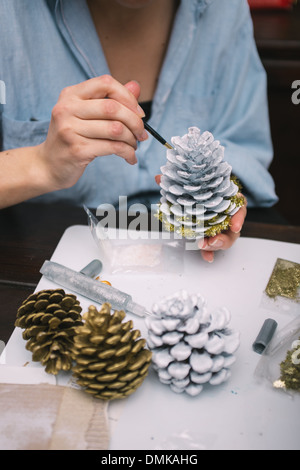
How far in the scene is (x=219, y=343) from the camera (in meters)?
0.47

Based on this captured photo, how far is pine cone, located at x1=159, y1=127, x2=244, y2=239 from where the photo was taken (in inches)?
22.2

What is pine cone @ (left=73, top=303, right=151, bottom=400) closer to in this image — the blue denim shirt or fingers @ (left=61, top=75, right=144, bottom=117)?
fingers @ (left=61, top=75, right=144, bottom=117)

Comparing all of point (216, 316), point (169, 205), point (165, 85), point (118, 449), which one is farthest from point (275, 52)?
point (118, 449)

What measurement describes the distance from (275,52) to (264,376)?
0.94 meters

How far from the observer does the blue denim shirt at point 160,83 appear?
791 millimetres

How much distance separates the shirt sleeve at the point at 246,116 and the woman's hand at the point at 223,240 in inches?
9.1

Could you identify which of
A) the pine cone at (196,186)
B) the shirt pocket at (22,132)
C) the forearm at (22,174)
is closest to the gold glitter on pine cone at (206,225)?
the pine cone at (196,186)

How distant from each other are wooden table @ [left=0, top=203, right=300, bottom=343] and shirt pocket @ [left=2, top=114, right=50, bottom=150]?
0.43 ft

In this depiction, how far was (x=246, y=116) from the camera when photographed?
36.2 inches

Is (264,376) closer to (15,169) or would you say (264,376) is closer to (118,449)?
(118,449)

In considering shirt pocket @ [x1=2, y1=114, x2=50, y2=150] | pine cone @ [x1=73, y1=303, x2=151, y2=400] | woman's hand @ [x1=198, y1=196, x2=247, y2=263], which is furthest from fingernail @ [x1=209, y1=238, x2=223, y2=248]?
shirt pocket @ [x1=2, y1=114, x2=50, y2=150]

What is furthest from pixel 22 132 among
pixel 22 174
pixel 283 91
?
pixel 283 91

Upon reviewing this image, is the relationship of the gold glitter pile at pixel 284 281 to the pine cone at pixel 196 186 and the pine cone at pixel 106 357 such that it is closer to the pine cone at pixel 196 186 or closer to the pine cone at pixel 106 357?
the pine cone at pixel 196 186
